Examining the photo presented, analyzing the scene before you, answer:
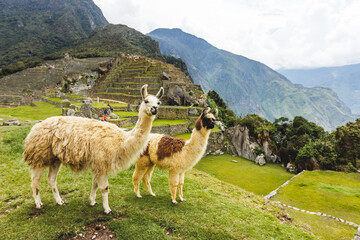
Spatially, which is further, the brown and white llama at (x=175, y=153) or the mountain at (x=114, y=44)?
the mountain at (x=114, y=44)

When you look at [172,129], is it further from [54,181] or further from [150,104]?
[150,104]

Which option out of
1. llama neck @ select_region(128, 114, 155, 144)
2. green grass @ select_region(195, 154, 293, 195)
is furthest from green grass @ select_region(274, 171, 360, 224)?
llama neck @ select_region(128, 114, 155, 144)

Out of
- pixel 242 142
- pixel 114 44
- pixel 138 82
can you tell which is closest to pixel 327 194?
pixel 242 142

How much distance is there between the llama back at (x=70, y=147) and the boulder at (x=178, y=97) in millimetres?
19837

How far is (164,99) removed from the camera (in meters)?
23.6

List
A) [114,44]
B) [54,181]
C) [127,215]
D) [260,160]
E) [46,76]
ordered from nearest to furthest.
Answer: [127,215], [54,181], [260,160], [46,76], [114,44]

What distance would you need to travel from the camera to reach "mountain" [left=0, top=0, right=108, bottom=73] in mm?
68125

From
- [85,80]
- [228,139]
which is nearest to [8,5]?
[85,80]

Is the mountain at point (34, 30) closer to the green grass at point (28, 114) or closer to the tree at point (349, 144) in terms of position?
the green grass at point (28, 114)

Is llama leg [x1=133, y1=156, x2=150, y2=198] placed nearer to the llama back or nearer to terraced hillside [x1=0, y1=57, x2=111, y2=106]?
the llama back

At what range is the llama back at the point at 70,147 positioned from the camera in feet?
9.13

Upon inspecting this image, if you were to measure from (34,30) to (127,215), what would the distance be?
126992 mm

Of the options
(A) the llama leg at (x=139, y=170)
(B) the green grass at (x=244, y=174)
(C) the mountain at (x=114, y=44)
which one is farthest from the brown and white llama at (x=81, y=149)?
(C) the mountain at (x=114, y=44)

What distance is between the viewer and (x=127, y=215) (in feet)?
9.61
